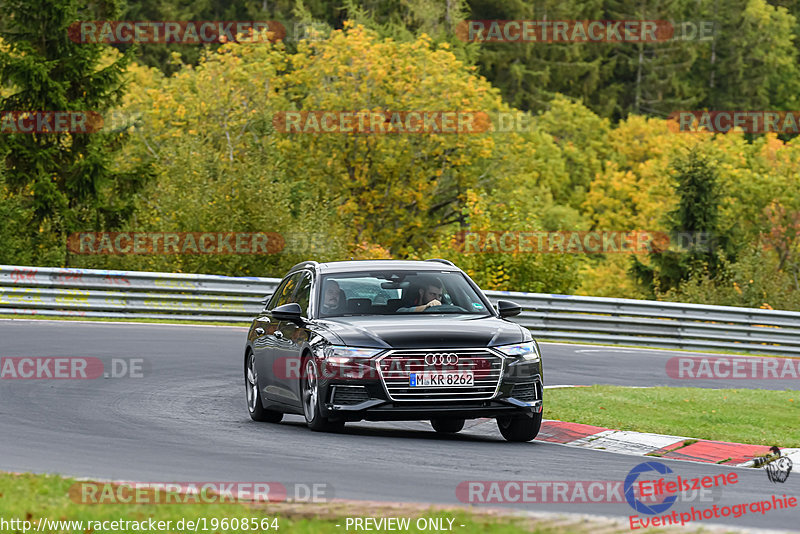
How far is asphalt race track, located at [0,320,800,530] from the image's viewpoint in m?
9.34

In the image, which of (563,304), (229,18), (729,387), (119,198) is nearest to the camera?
(729,387)

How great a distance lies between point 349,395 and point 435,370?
2.53 feet

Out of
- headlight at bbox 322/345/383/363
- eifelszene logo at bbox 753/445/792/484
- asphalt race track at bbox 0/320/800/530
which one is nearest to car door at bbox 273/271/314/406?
asphalt race track at bbox 0/320/800/530

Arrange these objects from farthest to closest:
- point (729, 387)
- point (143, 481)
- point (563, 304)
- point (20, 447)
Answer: point (563, 304) → point (729, 387) → point (20, 447) → point (143, 481)

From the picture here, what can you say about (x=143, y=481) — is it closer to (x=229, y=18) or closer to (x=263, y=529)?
(x=263, y=529)

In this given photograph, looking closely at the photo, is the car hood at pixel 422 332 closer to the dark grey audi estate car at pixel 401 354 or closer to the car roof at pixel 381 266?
the dark grey audi estate car at pixel 401 354

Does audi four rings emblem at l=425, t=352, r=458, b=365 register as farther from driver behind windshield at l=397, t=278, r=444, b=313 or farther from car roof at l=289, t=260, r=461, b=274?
car roof at l=289, t=260, r=461, b=274

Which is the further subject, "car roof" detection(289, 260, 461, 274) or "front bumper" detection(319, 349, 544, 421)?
"car roof" detection(289, 260, 461, 274)

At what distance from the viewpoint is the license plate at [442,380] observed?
11867 mm

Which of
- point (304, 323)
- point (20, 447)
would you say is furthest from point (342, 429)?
point (20, 447)

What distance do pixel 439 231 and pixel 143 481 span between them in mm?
50587

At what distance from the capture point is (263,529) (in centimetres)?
735

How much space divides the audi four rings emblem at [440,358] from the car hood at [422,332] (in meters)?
0.07

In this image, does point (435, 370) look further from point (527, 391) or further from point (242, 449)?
point (242, 449)
